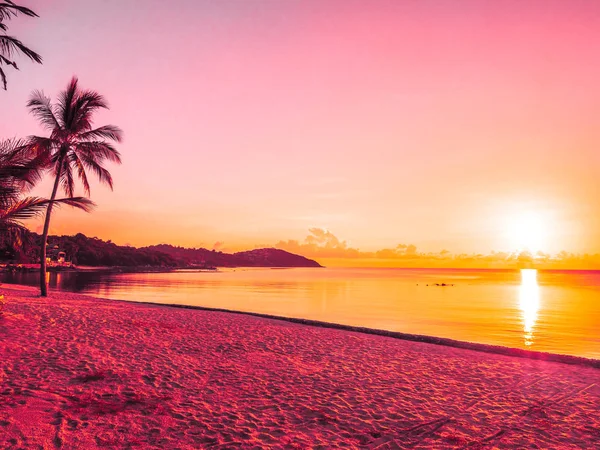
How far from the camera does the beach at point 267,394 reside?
577cm

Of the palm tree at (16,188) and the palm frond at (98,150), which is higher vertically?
the palm frond at (98,150)

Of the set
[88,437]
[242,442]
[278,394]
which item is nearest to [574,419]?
[278,394]

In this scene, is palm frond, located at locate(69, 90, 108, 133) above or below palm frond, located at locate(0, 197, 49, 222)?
above

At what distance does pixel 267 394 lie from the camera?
777cm

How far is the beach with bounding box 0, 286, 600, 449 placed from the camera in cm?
577

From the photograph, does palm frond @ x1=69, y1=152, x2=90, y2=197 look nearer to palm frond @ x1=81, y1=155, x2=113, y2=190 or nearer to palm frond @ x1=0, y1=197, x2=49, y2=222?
palm frond @ x1=81, y1=155, x2=113, y2=190

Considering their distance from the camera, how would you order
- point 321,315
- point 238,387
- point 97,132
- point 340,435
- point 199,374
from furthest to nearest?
point 321,315, point 97,132, point 199,374, point 238,387, point 340,435

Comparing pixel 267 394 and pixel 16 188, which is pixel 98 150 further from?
pixel 267 394

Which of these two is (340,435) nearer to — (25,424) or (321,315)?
(25,424)

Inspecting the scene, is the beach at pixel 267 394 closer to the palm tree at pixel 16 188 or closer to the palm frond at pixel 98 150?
the palm tree at pixel 16 188

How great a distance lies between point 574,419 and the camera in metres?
7.06

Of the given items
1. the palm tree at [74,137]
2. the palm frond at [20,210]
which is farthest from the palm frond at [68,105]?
the palm frond at [20,210]

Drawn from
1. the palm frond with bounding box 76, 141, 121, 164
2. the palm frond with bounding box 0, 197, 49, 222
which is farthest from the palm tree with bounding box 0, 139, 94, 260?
the palm frond with bounding box 76, 141, 121, 164

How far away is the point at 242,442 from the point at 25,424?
3.14m
